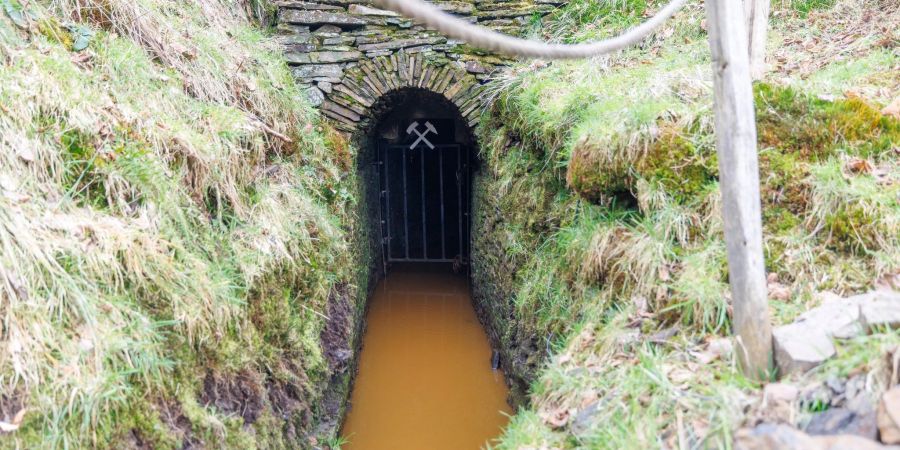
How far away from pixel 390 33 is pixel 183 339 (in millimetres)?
4110

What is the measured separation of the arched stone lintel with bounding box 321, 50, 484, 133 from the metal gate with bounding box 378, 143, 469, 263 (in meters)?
3.01

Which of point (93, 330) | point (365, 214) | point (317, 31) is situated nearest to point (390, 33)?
point (317, 31)

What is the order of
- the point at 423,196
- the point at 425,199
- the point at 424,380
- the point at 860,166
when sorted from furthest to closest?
the point at 425,199, the point at 423,196, the point at 424,380, the point at 860,166

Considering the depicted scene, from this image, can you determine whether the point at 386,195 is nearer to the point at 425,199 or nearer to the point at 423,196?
the point at 423,196

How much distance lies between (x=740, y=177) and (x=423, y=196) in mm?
6924

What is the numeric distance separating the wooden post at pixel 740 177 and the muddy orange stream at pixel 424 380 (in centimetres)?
179

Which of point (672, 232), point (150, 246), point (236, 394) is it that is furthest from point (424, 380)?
point (150, 246)

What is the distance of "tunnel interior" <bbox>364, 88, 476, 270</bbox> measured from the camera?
812 cm

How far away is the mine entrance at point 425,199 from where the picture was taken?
8.61 meters

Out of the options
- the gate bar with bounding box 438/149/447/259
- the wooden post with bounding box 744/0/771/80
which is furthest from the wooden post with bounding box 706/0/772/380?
the gate bar with bounding box 438/149/447/259

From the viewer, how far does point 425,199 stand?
9.09 metres

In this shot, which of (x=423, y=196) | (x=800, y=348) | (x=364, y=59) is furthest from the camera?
(x=423, y=196)

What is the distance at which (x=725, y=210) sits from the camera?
1.92 m

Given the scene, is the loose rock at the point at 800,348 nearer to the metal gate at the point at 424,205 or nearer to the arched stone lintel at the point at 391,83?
the arched stone lintel at the point at 391,83
